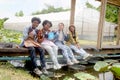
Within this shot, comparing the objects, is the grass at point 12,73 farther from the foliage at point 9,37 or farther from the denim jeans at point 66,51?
the foliage at point 9,37

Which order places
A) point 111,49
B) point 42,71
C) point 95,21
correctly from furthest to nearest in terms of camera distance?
point 95,21, point 111,49, point 42,71

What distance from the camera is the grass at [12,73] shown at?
18.0ft

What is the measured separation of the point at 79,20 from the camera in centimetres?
2238

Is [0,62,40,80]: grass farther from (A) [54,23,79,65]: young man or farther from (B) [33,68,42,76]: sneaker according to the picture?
(A) [54,23,79,65]: young man

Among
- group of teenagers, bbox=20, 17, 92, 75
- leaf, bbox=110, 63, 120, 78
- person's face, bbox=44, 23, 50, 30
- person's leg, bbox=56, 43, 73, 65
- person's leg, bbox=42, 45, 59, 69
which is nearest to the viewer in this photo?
leaf, bbox=110, 63, 120, 78

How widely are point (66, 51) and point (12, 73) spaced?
5.17 ft

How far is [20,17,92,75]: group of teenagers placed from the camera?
611cm

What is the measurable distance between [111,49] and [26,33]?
150 inches

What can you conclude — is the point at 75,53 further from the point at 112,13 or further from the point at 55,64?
the point at 112,13

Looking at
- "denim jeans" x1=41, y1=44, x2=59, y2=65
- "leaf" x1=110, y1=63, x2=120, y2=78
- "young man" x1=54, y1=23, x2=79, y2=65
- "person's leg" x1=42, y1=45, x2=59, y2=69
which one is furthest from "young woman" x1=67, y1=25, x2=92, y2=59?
"leaf" x1=110, y1=63, x2=120, y2=78

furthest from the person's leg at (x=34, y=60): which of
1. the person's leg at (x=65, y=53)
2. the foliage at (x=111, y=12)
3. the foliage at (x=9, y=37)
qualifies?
the foliage at (x=111, y=12)

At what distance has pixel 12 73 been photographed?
575 cm

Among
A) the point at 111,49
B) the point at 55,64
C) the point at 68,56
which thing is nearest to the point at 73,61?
the point at 68,56

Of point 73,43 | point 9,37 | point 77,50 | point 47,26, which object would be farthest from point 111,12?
point 47,26
